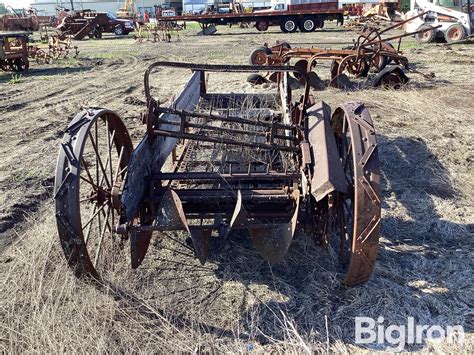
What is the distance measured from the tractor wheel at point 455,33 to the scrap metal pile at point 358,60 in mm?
7219

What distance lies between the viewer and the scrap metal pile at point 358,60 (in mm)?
9234

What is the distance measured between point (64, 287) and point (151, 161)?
1165 mm

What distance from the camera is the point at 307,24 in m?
26.3

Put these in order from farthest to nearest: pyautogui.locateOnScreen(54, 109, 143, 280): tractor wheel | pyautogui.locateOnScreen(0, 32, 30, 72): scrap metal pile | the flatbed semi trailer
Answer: the flatbed semi trailer
pyautogui.locateOnScreen(0, 32, 30, 72): scrap metal pile
pyautogui.locateOnScreen(54, 109, 143, 280): tractor wheel

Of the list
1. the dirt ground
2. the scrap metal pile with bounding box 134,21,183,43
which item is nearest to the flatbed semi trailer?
the scrap metal pile with bounding box 134,21,183,43


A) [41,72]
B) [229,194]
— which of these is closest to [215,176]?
[229,194]

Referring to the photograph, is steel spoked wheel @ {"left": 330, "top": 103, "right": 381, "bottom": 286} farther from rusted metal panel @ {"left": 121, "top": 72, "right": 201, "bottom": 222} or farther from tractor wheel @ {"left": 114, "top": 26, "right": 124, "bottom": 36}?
tractor wheel @ {"left": 114, "top": 26, "right": 124, "bottom": 36}

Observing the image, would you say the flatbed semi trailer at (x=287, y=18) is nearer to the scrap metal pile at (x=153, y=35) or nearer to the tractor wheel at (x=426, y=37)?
the scrap metal pile at (x=153, y=35)

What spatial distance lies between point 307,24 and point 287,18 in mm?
1247

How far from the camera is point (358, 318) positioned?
2.77 m

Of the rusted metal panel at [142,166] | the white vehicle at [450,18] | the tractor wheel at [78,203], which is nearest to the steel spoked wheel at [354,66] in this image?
the rusted metal panel at [142,166]

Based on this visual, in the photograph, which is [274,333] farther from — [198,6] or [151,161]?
[198,6]

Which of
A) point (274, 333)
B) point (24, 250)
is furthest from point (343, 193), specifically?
point (24, 250)

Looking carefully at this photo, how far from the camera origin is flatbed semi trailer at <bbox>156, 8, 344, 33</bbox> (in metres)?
25.9
